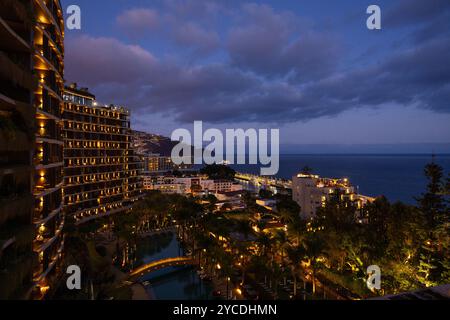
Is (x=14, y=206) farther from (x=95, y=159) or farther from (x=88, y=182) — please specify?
(x=95, y=159)

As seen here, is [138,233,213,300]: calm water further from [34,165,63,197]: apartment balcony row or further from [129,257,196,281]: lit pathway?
[34,165,63,197]: apartment balcony row

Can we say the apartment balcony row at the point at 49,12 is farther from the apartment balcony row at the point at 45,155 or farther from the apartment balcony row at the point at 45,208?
the apartment balcony row at the point at 45,208

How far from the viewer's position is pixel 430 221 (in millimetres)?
30656

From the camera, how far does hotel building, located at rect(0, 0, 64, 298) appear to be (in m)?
13.9

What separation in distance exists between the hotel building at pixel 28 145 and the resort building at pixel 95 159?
27635 millimetres

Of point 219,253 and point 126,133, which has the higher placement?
point 126,133

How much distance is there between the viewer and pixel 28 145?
51.7 ft

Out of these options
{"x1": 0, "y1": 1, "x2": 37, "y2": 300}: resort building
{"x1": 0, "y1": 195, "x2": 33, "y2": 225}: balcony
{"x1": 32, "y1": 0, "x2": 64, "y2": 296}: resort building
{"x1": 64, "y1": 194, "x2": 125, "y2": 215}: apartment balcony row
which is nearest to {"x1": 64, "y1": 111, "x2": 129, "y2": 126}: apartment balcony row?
{"x1": 64, "y1": 194, "x2": 125, "y2": 215}: apartment balcony row

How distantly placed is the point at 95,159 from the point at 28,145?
154 feet

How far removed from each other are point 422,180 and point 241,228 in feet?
566

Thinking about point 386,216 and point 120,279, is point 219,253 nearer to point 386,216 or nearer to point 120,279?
point 120,279

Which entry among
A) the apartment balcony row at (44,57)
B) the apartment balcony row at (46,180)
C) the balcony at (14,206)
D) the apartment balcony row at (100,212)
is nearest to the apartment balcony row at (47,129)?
the apartment balcony row at (46,180)

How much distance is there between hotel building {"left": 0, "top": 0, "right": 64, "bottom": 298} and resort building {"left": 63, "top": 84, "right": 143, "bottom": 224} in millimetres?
27635
